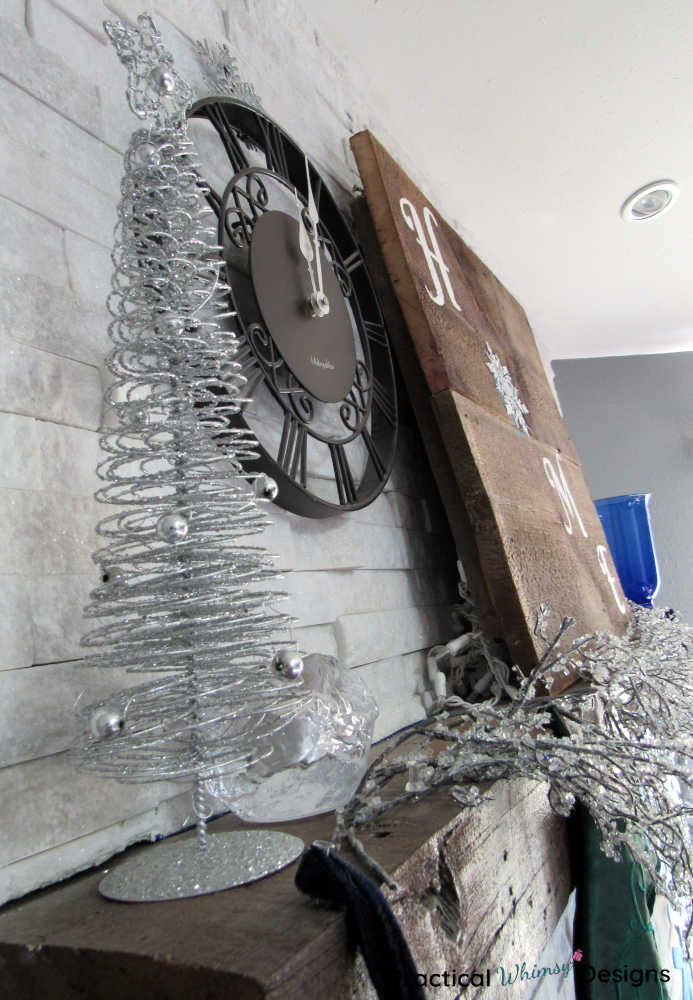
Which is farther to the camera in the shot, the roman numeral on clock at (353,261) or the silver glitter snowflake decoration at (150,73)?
the roman numeral on clock at (353,261)

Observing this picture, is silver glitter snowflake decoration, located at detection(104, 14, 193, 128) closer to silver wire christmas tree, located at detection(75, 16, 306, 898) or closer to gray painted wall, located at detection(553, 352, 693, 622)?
silver wire christmas tree, located at detection(75, 16, 306, 898)

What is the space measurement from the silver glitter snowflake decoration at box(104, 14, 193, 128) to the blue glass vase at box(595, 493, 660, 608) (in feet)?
5.51

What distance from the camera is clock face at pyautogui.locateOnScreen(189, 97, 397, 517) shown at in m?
0.76

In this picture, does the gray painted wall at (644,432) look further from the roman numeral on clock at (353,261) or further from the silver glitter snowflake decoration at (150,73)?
the silver glitter snowflake decoration at (150,73)

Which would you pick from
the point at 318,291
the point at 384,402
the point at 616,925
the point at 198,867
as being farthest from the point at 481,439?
the point at 198,867

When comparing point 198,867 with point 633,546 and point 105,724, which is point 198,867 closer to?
point 105,724

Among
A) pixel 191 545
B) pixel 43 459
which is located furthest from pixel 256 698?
pixel 43 459

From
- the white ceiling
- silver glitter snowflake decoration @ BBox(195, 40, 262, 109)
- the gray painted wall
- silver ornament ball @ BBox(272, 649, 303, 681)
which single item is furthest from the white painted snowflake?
the gray painted wall

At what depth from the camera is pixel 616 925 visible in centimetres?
76

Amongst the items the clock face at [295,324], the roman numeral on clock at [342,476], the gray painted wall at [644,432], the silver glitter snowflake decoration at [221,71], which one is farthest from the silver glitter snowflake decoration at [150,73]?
the gray painted wall at [644,432]

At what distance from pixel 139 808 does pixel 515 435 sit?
890mm

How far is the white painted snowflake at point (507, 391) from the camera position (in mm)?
1254

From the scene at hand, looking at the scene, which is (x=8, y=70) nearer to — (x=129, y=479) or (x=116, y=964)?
(x=129, y=479)

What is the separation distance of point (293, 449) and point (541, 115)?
42.8 inches
